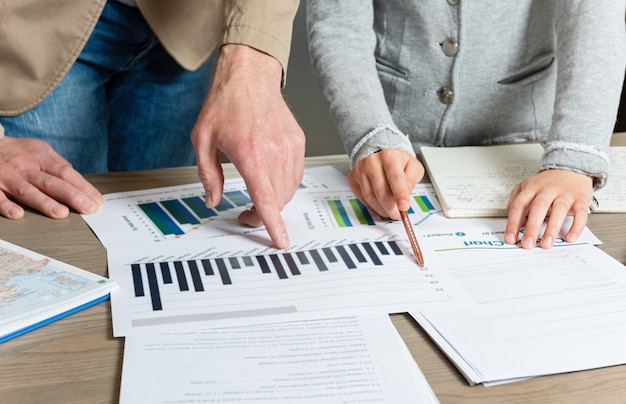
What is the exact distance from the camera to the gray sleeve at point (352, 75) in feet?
3.46

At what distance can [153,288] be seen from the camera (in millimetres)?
758

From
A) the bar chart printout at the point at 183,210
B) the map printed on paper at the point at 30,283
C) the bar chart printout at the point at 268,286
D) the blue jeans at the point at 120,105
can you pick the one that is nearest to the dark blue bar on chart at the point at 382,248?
the bar chart printout at the point at 268,286

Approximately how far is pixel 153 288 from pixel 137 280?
0.03 metres

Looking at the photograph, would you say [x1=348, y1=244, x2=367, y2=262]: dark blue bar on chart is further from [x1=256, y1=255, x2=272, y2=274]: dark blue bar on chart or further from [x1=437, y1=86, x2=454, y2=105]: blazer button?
[x1=437, y1=86, x2=454, y2=105]: blazer button

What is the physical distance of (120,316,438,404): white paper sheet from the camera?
0.59 m

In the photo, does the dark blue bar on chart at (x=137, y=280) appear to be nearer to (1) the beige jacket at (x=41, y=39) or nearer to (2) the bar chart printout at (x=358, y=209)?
(2) the bar chart printout at (x=358, y=209)

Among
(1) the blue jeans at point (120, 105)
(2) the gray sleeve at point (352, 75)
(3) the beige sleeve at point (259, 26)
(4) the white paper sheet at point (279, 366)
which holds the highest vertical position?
(3) the beige sleeve at point (259, 26)

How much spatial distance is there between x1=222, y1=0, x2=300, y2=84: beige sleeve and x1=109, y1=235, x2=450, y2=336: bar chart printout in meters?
0.31

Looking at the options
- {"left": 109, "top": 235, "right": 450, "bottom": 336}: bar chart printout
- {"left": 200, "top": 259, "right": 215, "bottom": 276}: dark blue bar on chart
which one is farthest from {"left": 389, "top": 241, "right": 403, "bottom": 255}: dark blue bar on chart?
{"left": 200, "top": 259, "right": 215, "bottom": 276}: dark blue bar on chart

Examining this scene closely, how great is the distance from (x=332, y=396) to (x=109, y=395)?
19cm

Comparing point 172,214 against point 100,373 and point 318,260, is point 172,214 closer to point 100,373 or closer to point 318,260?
point 318,260

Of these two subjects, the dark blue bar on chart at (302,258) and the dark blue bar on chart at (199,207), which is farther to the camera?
the dark blue bar on chart at (199,207)

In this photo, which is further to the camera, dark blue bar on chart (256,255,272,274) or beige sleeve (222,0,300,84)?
beige sleeve (222,0,300,84)

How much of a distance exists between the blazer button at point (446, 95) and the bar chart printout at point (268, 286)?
1.60 ft
